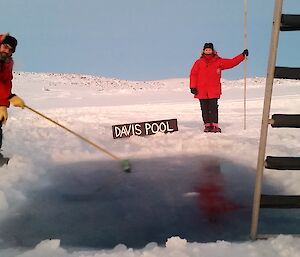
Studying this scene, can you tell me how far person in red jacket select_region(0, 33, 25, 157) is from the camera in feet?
17.5

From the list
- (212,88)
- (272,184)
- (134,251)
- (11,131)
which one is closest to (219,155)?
(272,184)

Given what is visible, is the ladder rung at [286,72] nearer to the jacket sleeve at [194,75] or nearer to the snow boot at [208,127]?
the snow boot at [208,127]

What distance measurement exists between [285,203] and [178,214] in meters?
1.09

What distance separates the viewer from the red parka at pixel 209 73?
881 cm

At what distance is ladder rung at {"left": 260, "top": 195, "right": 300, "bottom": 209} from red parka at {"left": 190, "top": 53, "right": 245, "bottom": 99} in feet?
19.3

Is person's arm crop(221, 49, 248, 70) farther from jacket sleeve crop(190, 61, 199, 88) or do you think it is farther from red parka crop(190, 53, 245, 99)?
jacket sleeve crop(190, 61, 199, 88)

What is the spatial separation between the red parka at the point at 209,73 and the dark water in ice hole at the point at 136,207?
3.31 m

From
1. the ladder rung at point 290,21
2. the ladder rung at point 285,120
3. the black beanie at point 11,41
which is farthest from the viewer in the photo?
the black beanie at point 11,41

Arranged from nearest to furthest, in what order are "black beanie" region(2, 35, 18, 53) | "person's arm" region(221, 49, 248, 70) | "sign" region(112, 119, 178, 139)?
"black beanie" region(2, 35, 18, 53) < "sign" region(112, 119, 178, 139) < "person's arm" region(221, 49, 248, 70)

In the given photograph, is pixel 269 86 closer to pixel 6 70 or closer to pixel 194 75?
pixel 6 70

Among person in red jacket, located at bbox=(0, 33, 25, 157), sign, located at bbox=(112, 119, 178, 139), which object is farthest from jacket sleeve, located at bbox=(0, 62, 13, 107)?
sign, located at bbox=(112, 119, 178, 139)

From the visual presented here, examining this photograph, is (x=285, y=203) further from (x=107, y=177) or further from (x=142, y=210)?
(x=107, y=177)

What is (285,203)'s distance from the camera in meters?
3.02

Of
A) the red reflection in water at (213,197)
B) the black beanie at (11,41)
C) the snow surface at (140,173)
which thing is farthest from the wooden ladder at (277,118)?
the black beanie at (11,41)
